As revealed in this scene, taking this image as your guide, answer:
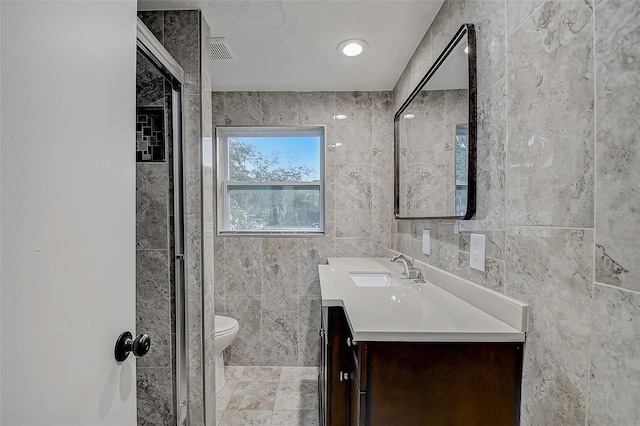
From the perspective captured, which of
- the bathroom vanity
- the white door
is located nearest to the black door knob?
the white door

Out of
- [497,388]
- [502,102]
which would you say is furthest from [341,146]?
[497,388]

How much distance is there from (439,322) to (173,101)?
5.13ft

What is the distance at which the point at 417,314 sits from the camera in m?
1.14

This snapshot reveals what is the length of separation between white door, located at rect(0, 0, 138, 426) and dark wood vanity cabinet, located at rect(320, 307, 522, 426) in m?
0.68

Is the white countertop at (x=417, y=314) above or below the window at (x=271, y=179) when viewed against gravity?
below

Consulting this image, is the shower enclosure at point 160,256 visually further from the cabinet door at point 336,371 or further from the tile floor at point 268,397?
the cabinet door at point 336,371

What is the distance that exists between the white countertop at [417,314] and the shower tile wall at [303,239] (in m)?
0.94

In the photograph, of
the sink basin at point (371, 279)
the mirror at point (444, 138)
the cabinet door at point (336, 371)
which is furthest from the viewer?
the sink basin at point (371, 279)

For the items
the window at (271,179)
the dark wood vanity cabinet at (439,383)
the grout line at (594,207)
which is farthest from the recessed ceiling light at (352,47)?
the dark wood vanity cabinet at (439,383)

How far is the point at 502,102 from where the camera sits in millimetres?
1084

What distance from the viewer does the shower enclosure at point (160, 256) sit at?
1.57m

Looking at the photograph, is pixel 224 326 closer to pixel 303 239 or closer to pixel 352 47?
pixel 303 239

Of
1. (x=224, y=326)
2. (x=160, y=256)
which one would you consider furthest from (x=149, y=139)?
Result: (x=224, y=326)

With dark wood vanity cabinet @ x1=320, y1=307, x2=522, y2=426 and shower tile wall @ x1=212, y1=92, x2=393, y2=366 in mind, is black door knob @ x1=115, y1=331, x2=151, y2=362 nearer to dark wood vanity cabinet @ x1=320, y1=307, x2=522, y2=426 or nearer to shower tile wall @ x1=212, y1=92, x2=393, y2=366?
dark wood vanity cabinet @ x1=320, y1=307, x2=522, y2=426
